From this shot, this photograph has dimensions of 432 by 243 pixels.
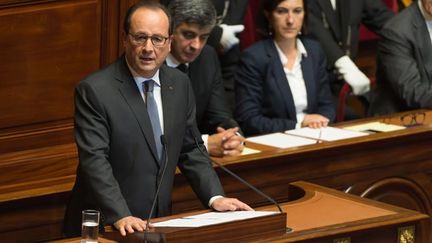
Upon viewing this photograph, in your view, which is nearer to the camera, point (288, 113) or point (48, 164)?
A: point (48, 164)

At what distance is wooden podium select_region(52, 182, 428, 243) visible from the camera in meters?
3.98

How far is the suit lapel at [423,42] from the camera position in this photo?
652cm

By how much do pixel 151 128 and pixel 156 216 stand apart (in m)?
0.32

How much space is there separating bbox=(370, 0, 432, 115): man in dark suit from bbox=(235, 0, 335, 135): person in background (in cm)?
45

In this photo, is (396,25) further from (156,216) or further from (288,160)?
(156,216)

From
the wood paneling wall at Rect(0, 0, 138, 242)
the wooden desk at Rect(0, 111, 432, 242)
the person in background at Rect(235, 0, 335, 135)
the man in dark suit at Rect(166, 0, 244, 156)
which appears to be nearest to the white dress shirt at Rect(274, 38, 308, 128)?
the person in background at Rect(235, 0, 335, 135)

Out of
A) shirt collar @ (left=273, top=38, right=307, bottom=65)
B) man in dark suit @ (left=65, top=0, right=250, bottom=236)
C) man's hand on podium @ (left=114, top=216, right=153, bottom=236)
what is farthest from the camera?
shirt collar @ (left=273, top=38, right=307, bottom=65)

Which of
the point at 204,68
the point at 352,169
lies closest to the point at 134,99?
the point at 204,68

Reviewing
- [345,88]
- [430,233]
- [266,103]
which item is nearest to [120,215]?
[430,233]

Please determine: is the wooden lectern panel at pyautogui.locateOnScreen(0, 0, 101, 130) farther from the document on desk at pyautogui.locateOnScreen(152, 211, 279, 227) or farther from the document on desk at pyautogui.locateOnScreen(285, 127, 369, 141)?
the document on desk at pyautogui.locateOnScreen(152, 211, 279, 227)

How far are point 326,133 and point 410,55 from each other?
2.96 ft

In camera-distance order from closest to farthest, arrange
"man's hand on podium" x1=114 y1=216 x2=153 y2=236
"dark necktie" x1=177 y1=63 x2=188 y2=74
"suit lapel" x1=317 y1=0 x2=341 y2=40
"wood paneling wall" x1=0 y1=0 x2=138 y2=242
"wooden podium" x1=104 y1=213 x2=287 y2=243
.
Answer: "wooden podium" x1=104 y1=213 x2=287 y2=243, "man's hand on podium" x1=114 y1=216 x2=153 y2=236, "wood paneling wall" x1=0 y1=0 x2=138 y2=242, "dark necktie" x1=177 y1=63 x2=188 y2=74, "suit lapel" x1=317 y1=0 x2=341 y2=40

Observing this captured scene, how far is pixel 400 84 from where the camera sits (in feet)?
21.3

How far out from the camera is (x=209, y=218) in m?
4.18
